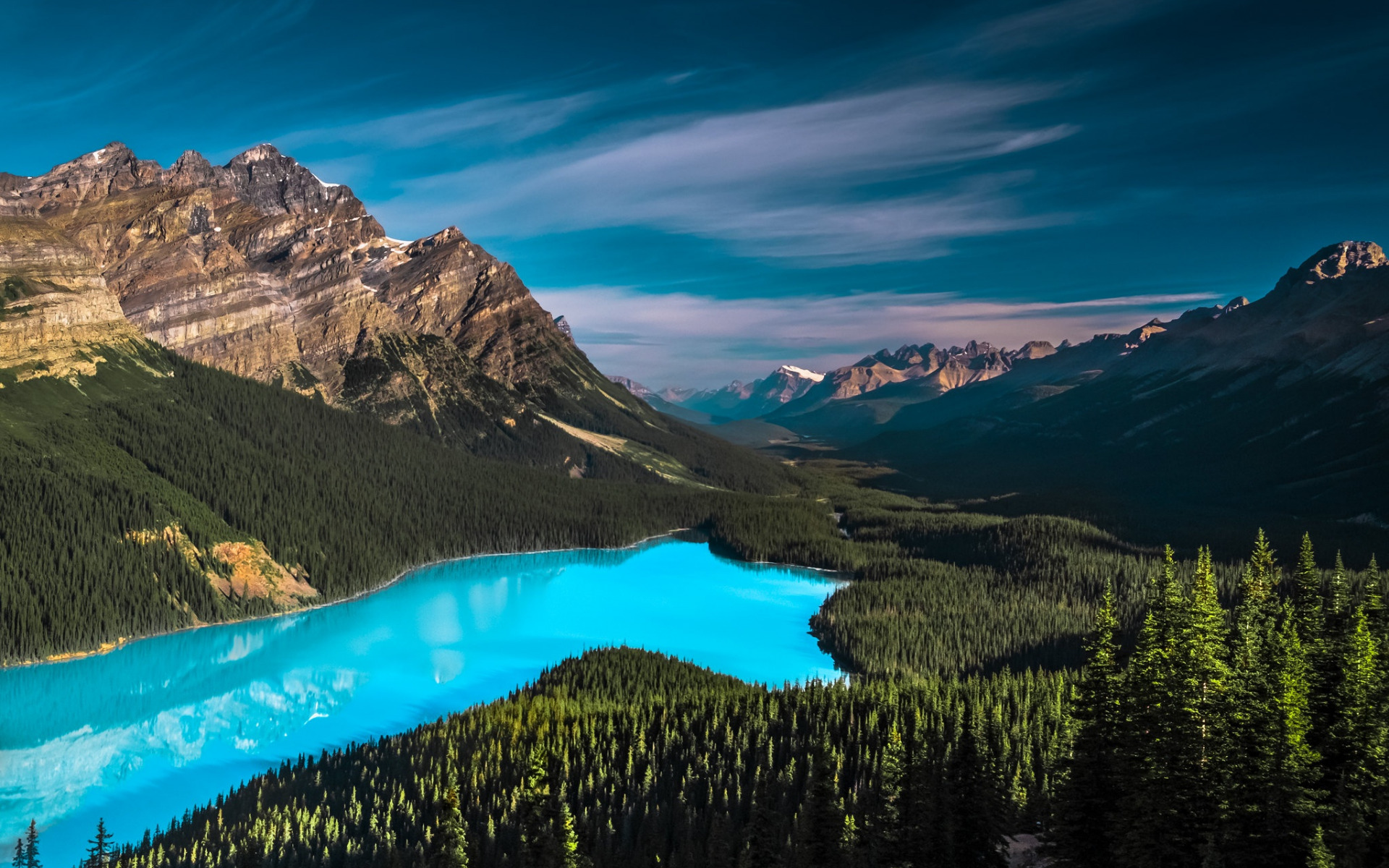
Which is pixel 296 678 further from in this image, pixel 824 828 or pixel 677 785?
pixel 824 828

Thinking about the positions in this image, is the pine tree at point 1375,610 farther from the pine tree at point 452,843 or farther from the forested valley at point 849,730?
the pine tree at point 452,843

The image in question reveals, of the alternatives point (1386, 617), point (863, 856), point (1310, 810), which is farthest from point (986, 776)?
point (1386, 617)

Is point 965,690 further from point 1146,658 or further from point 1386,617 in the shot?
point 1146,658

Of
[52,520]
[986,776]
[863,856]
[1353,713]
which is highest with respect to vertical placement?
[52,520]

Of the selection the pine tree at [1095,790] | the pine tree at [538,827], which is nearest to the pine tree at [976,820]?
the pine tree at [1095,790]

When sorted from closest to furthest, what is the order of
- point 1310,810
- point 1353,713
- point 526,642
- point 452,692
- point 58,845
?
point 1310,810 < point 1353,713 < point 58,845 < point 452,692 < point 526,642
